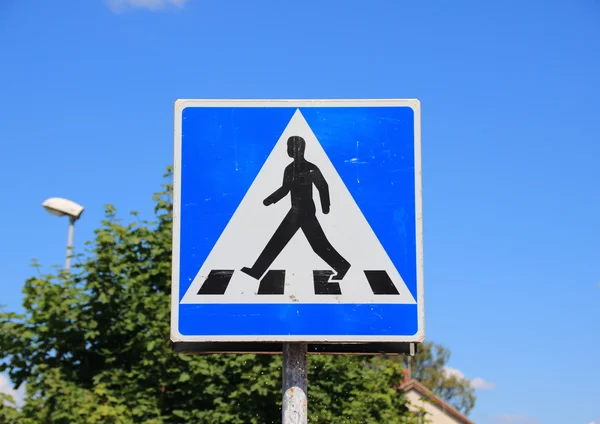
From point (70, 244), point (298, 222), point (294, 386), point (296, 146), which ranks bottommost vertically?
point (294, 386)

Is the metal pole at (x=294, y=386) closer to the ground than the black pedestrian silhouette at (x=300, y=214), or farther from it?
closer to the ground

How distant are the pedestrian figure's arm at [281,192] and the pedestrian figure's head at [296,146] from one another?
8cm

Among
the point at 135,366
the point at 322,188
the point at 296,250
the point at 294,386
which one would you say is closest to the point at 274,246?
the point at 296,250

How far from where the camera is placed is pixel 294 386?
320cm

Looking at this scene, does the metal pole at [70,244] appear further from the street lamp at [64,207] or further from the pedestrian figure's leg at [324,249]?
the pedestrian figure's leg at [324,249]

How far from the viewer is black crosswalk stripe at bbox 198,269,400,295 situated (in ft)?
10.7

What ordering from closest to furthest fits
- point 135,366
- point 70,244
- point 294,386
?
point 294,386 → point 135,366 → point 70,244

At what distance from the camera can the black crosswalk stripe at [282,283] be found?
327cm

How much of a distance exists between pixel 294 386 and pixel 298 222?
65cm

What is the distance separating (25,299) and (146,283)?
1.71 meters

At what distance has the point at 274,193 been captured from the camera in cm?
337

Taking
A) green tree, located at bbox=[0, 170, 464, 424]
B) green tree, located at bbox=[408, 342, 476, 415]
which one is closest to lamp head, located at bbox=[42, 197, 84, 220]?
green tree, located at bbox=[0, 170, 464, 424]

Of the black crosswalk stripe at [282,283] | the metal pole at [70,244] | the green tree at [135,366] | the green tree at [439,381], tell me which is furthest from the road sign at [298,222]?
the green tree at [439,381]

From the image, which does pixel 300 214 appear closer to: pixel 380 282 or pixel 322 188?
pixel 322 188
